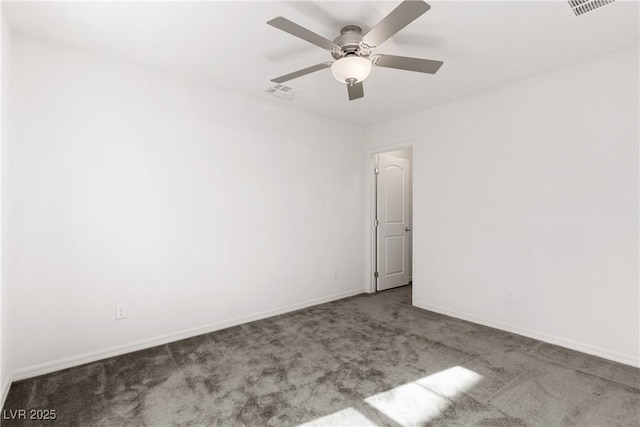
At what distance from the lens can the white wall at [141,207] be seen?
2.38 metres

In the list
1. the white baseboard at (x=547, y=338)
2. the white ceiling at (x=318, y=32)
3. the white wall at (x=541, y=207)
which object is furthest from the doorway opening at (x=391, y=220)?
the white ceiling at (x=318, y=32)

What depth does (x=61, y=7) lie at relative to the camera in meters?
2.04

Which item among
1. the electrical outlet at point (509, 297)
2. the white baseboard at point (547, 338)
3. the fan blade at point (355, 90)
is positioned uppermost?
the fan blade at point (355, 90)

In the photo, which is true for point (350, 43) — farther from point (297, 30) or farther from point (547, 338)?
point (547, 338)

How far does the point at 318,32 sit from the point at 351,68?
17.6 inches

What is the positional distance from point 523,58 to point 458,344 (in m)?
2.56

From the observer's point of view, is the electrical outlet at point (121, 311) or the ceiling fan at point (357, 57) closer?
the ceiling fan at point (357, 57)

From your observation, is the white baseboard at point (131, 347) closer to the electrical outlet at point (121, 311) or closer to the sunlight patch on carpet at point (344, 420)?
the electrical outlet at point (121, 311)

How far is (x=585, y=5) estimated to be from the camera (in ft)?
6.57

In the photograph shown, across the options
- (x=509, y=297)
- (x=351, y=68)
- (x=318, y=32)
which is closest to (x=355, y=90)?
(x=351, y=68)

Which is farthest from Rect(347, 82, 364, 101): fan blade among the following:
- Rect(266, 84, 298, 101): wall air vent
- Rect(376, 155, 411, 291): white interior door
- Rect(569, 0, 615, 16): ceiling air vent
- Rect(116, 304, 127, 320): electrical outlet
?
Rect(116, 304, 127, 320): electrical outlet

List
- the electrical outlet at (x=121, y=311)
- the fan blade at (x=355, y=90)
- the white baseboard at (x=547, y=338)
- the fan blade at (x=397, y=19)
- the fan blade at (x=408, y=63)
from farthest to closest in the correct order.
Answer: the electrical outlet at (x=121, y=311) → the white baseboard at (x=547, y=338) → the fan blade at (x=355, y=90) → the fan blade at (x=408, y=63) → the fan blade at (x=397, y=19)

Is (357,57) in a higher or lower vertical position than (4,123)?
higher

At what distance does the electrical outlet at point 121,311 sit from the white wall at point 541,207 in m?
3.24
